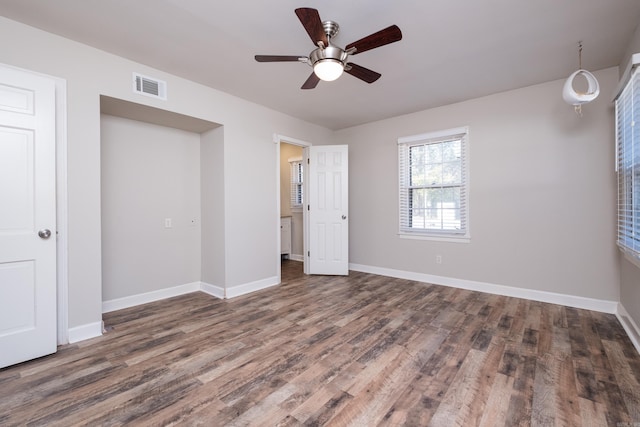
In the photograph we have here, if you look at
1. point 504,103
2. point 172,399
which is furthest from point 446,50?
point 172,399

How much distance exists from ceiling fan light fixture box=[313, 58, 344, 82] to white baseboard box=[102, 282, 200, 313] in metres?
3.23

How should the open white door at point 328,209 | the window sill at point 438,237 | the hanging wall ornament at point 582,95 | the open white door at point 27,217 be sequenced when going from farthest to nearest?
the open white door at point 328,209 → the window sill at point 438,237 → the hanging wall ornament at point 582,95 → the open white door at point 27,217

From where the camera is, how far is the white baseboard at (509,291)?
3.07 m

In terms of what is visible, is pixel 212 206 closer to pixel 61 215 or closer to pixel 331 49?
pixel 61 215

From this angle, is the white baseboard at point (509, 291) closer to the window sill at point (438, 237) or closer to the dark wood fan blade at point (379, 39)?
the window sill at point (438, 237)

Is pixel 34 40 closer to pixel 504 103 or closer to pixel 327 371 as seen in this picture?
pixel 327 371

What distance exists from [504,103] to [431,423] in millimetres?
3756

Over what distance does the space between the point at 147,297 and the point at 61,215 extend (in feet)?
4.83

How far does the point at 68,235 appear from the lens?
2.45 meters

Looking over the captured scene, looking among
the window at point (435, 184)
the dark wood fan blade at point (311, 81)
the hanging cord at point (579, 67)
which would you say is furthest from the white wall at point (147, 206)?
the hanging cord at point (579, 67)

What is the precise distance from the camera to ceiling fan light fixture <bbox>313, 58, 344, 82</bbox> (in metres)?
2.13

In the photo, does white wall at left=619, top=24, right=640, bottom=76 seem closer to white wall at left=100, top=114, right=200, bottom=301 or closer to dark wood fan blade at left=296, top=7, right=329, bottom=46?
dark wood fan blade at left=296, top=7, right=329, bottom=46

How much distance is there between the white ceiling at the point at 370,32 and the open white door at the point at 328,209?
1409 millimetres

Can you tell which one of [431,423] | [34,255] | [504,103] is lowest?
[431,423]
